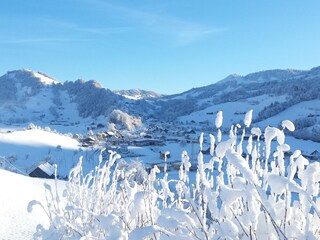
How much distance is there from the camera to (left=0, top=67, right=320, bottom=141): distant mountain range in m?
103

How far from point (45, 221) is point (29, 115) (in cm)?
12575

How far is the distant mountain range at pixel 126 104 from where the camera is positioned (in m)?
103

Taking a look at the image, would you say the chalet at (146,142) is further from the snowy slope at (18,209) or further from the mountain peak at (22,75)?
the mountain peak at (22,75)

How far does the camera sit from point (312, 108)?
312 feet

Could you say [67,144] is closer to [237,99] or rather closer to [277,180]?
[277,180]

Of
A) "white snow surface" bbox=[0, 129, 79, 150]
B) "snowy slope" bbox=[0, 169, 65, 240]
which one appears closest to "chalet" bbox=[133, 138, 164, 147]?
"white snow surface" bbox=[0, 129, 79, 150]

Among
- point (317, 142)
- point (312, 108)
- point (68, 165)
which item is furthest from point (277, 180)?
point (312, 108)

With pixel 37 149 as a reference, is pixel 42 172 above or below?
below

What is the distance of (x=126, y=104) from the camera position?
12838 cm

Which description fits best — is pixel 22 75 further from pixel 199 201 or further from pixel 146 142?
pixel 199 201

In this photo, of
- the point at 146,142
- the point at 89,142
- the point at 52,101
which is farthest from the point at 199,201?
the point at 52,101

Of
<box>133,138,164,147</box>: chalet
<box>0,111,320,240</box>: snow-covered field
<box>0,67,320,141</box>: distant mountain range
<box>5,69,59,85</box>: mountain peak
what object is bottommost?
<box>133,138,164,147</box>: chalet

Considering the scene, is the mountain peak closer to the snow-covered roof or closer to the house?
the snow-covered roof

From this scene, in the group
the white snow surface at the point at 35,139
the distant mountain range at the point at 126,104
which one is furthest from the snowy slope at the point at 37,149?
the distant mountain range at the point at 126,104
